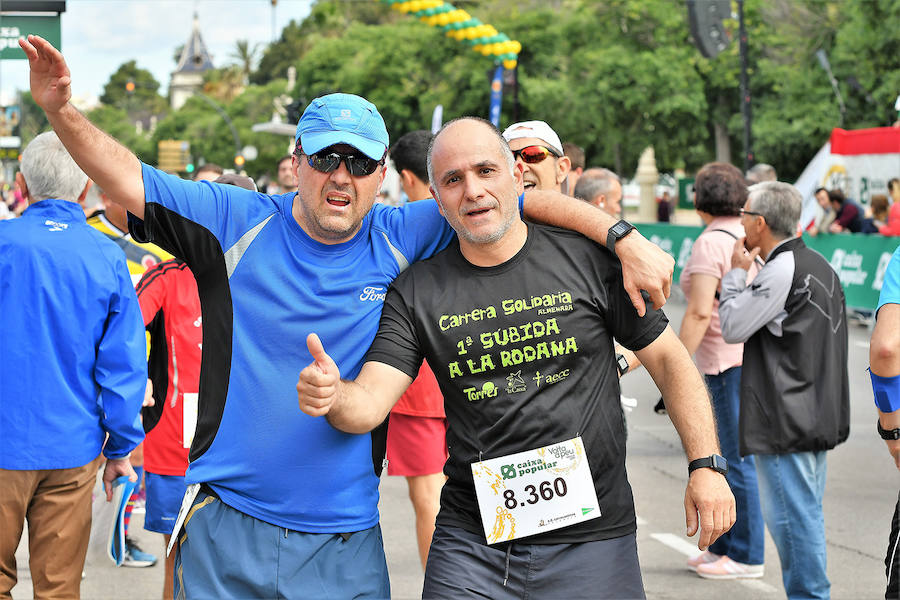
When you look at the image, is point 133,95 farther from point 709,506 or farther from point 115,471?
point 709,506

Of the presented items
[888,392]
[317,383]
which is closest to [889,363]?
[888,392]

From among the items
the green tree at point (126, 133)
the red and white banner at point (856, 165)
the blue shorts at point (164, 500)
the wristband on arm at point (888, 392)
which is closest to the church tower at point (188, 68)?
the green tree at point (126, 133)

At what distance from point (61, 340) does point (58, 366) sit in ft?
0.33

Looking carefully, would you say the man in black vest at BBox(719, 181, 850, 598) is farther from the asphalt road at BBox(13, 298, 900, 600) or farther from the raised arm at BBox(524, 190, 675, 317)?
the raised arm at BBox(524, 190, 675, 317)

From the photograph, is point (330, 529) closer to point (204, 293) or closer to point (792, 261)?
point (204, 293)

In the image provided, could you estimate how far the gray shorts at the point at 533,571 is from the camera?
3.29 meters

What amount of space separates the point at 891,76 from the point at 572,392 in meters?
23.6

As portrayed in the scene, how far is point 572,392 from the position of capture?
3.35 metres

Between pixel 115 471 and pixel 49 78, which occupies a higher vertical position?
pixel 49 78

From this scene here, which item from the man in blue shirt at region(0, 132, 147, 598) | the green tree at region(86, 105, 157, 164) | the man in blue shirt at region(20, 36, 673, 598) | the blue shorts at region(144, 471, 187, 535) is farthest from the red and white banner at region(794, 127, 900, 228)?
the green tree at region(86, 105, 157, 164)

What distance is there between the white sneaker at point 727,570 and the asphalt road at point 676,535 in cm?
6

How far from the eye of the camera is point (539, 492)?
332 cm

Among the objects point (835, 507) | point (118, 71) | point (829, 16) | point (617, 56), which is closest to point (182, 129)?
point (118, 71)

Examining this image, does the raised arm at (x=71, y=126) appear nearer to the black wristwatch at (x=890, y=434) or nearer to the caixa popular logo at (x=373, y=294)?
the caixa popular logo at (x=373, y=294)
